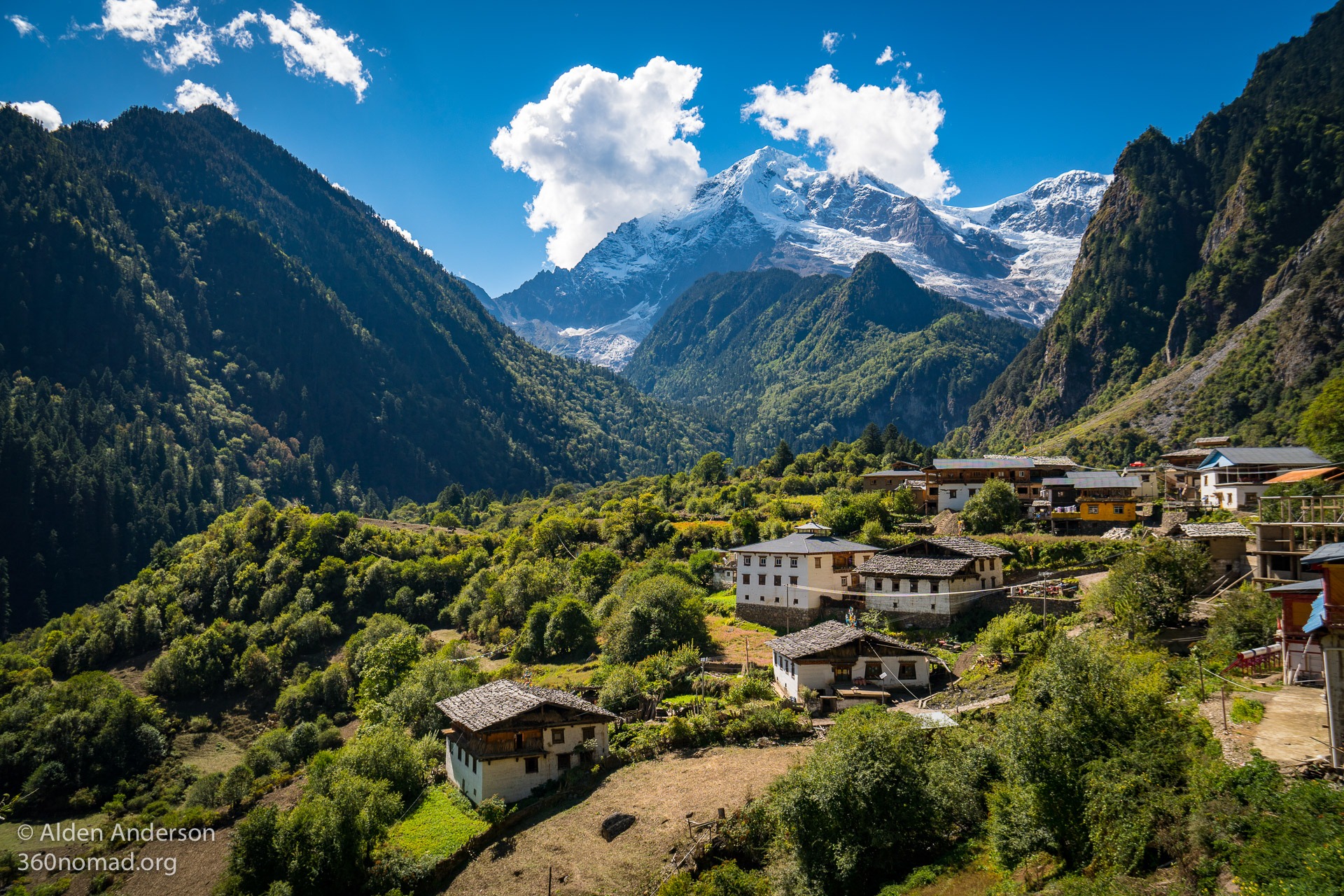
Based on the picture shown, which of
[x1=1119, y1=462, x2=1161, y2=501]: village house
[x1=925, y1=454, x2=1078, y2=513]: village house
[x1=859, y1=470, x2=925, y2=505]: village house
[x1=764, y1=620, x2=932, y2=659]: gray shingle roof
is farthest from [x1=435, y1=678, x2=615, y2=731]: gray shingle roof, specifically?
[x1=1119, y1=462, x2=1161, y2=501]: village house

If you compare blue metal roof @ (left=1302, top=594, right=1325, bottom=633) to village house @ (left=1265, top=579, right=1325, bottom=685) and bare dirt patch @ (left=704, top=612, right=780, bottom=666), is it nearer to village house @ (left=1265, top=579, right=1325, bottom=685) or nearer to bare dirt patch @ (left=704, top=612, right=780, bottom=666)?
village house @ (left=1265, top=579, right=1325, bottom=685)

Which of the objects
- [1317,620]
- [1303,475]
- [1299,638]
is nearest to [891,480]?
[1303,475]

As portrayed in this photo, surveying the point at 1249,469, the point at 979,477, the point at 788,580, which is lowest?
the point at 788,580

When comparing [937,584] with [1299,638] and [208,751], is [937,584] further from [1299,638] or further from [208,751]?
[208,751]

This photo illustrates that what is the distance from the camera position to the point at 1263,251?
550 ft

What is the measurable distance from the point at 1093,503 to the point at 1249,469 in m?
12.0

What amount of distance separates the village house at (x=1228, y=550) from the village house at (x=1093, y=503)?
2152 cm

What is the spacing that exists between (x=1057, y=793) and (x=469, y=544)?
110005mm

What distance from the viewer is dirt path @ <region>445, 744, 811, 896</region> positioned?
95.3ft

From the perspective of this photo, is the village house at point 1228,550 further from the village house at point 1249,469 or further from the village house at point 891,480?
the village house at point 891,480

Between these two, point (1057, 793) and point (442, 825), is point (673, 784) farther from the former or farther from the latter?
point (1057, 793)

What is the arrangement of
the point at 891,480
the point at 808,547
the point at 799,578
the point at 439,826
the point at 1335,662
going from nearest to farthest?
the point at 1335,662 < the point at 439,826 < the point at 808,547 < the point at 799,578 < the point at 891,480

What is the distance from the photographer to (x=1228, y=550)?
44.3 meters

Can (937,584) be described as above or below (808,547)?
below
